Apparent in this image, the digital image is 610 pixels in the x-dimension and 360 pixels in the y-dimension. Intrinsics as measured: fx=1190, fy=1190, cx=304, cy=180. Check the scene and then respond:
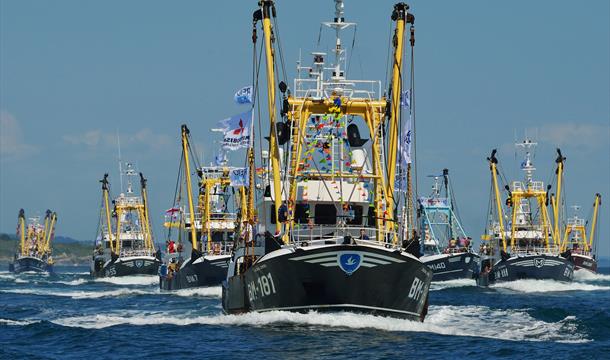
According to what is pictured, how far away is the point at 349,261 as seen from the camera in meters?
38.7

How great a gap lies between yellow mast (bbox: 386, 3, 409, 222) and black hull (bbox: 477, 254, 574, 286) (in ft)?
137

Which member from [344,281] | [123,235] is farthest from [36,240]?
[344,281]

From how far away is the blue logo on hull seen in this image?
127ft

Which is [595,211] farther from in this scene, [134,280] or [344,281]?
[344,281]

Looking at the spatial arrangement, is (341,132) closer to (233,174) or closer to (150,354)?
(150,354)

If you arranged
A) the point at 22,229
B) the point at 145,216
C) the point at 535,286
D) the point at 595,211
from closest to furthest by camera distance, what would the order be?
the point at 535,286, the point at 145,216, the point at 595,211, the point at 22,229

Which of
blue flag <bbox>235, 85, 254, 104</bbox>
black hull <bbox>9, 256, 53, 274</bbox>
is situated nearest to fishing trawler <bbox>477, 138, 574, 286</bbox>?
blue flag <bbox>235, 85, 254, 104</bbox>

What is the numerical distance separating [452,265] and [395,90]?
60156 mm

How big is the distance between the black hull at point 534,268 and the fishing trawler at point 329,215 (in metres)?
40.7

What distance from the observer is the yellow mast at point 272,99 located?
45.0 meters

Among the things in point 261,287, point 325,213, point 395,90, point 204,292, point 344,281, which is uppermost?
point 395,90

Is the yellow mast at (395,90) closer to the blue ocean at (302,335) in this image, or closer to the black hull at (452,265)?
the blue ocean at (302,335)

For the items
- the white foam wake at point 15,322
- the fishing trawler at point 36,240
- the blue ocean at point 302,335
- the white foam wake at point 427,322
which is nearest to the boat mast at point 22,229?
the fishing trawler at point 36,240

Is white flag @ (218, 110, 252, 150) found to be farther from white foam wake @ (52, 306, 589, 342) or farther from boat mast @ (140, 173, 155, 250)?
boat mast @ (140, 173, 155, 250)
